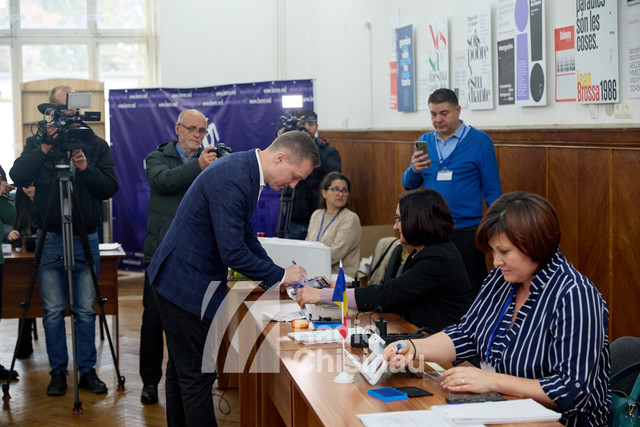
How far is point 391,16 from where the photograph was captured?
652 cm

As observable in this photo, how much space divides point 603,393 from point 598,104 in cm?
211

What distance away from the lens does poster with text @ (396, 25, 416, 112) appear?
6.10 metres

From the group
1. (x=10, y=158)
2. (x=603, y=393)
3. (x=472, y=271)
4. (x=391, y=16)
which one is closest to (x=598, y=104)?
(x=472, y=271)

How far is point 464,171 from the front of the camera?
14.4 ft

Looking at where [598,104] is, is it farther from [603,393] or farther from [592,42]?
[603,393]

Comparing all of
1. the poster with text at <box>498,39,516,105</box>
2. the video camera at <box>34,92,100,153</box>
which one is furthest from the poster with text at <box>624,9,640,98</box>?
the video camera at <box>34,92,100,153</box>

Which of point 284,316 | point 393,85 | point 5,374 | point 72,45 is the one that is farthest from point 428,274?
point 72,45

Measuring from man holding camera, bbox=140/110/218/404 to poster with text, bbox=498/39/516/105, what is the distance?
1.87 meters

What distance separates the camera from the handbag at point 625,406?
6.69 ft

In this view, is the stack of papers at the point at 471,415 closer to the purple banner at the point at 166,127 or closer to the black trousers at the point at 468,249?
the black trousers at the point at 468,249

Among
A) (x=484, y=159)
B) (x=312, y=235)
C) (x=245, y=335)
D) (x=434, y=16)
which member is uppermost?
(x=434, y=16)

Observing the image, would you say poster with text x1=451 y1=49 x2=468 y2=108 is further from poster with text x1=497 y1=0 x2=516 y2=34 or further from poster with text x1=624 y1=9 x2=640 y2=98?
poster with text x1=624 y1=9 x2=640 y2=98

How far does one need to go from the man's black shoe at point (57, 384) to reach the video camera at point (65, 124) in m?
1.37

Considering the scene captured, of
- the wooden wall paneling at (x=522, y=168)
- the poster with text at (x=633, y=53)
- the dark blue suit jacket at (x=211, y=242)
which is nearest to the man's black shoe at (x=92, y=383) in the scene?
the dark blue suit jacket at (x=211, y=242)
